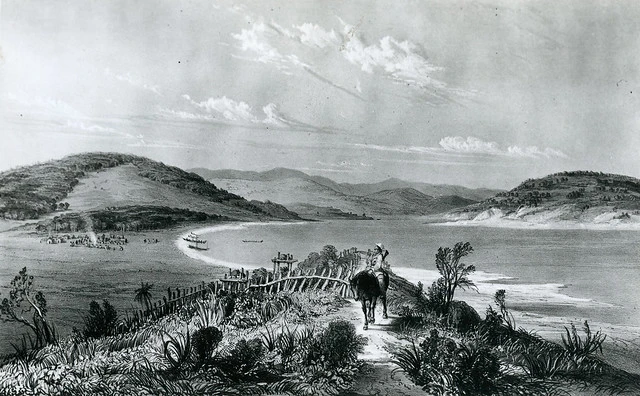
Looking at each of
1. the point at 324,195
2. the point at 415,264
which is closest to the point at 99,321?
the point at 324,195

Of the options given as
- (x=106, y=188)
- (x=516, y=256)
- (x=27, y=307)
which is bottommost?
(x=27, y=307)

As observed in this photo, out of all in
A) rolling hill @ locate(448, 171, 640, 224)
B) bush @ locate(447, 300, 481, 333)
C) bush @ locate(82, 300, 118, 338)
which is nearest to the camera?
bush @ locate(447, 300, 481, 333)

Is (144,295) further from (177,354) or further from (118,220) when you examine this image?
(177,354)

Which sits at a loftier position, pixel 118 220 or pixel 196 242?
pixel 118 220

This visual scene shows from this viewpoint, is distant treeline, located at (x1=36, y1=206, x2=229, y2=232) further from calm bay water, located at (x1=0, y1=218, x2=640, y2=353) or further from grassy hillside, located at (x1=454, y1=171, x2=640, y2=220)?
grassy hillside, located at (x1=454, y1=171, x2=640, y2=220)

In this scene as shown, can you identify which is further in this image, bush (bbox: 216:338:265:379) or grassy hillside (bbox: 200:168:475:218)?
grassy hillside (bbox: 200:168:475:218)

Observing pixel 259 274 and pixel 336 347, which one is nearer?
pixel 336 347

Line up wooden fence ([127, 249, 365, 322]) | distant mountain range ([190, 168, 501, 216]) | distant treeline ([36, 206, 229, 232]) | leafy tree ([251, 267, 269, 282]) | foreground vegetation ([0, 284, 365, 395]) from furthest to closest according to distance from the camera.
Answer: distant mountain range ([190, 168, 501, 216])
distant treeline ([36, 206, 229, 232])
leafy tree ([251, 267, 269, 282])
wooden fence ([127, 249, 365, 322])
foreground vegetation ([0, 284, 365, 395])

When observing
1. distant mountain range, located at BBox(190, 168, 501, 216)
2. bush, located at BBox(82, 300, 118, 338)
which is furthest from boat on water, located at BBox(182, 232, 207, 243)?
bush, located at BBox(82, 300, 118, 338)
